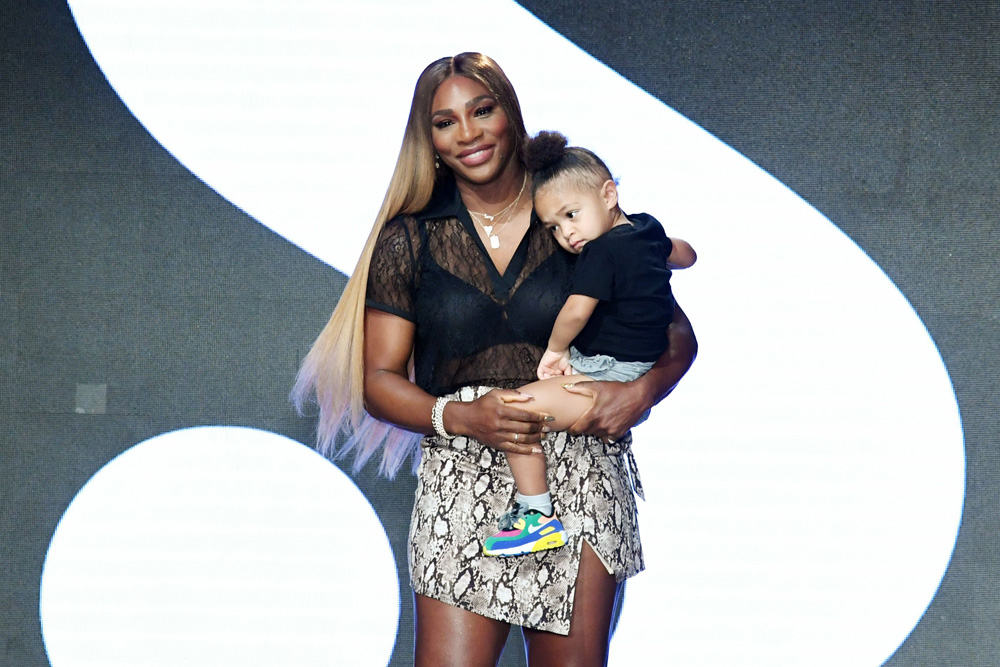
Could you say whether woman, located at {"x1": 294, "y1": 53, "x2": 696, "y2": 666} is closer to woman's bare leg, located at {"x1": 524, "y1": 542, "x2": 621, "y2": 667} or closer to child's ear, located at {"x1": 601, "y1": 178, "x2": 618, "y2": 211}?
woman's bare leg, located at {"x1": 524, "y1": 542, "x2": 621, "y2": 667}

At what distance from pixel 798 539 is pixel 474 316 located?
160 centimetres

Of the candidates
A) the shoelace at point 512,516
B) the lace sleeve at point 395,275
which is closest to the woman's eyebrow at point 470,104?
the lace sleeve at point 395,275

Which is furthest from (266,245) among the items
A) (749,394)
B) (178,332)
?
(749,394)

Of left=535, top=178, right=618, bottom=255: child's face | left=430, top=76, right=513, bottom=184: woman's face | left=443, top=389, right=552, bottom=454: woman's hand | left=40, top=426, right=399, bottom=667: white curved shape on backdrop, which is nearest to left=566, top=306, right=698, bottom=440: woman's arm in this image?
left=443, top=389, right=552, bottom=454: woman's hand

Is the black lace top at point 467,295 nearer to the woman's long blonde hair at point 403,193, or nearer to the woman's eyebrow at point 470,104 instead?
the woman's long blonde hair at point 403,193

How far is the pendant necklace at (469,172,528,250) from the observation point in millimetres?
2170

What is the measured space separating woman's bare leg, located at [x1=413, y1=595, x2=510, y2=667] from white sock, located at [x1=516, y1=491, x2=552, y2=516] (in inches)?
11.1

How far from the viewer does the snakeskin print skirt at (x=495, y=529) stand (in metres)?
2.04

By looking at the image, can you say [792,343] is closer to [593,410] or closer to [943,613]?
[943,613]

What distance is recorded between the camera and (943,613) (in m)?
3.11

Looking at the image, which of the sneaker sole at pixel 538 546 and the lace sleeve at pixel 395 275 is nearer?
the sneaker sole at pixel 538 546

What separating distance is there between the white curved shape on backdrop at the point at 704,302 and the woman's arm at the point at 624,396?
836 mm

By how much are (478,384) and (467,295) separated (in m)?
0.21

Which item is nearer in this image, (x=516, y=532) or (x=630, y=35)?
(x=516, y=532)
